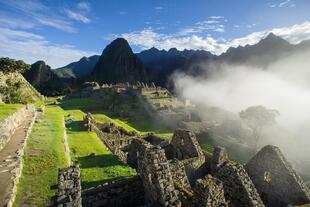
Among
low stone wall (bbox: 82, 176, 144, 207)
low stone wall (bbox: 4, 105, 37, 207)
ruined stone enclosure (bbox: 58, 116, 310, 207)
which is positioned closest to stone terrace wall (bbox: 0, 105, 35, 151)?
low stone wall (bbox: 4, 105, 37, 207)

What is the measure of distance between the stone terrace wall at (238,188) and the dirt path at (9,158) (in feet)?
34.7

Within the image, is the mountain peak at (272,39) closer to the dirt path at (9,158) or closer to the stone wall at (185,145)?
the stone wall at (185,145)

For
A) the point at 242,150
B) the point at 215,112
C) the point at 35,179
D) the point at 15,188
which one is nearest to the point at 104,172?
the point at 35,179

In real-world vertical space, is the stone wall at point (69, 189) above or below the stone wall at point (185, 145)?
above

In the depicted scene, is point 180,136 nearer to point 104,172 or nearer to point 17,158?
point 104,172

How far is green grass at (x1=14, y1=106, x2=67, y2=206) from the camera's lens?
541 inches

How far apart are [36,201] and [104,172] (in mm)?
5109

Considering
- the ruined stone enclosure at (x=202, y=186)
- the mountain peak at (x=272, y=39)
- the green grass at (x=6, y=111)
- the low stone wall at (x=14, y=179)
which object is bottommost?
the low stone wall at (x=14, y=179)

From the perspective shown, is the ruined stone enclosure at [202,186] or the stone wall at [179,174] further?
the stone wall at [179,174]

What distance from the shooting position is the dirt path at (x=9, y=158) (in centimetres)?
1395

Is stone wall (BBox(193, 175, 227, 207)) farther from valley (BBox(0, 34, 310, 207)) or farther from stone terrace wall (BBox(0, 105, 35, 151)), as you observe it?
stone terrace wall (BBox(0, 105, 35, 151))

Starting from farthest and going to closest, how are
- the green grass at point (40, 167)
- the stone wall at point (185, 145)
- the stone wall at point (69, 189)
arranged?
the stone wall at point (185, 145) < the green grass at point (40, 167) < the stone wall at point (69, 189)

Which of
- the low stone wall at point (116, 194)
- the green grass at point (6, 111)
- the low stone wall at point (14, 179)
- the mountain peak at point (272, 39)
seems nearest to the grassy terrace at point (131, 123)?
the green grass at point (6, 111)

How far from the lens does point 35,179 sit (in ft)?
51.8
